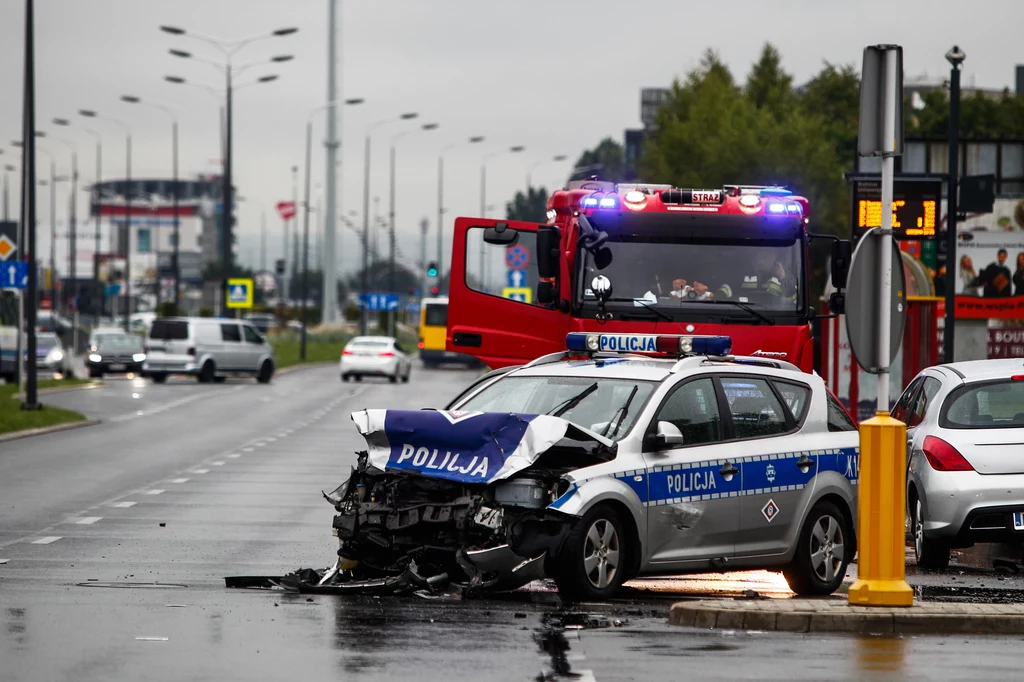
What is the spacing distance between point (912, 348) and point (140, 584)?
1551 centimetres

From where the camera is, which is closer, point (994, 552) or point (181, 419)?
point (994, 552)

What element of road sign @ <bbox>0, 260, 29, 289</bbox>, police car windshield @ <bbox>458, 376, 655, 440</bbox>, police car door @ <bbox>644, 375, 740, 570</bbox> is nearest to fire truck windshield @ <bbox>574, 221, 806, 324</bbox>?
police car windshield @ <bbox>458, 376, 655, 440</bbox>

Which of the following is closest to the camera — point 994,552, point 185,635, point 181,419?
point 185,635

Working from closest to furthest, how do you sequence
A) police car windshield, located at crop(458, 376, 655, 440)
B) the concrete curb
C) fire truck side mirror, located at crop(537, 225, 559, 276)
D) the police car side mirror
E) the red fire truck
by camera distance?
the police car side mirror < police car windshield, located at crop(458, 376, 655, 440) < the red fire truck < fire truck side mirror, located at crop(537, 225, 559, 276) < the concrete curb

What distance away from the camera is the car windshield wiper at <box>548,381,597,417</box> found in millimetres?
12148

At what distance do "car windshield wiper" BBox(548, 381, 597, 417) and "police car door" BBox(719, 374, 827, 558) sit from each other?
88 centimetres

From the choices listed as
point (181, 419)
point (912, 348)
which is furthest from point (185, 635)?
point (181, 419)

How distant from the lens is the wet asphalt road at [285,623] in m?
8.67

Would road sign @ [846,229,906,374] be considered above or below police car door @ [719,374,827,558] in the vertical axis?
above

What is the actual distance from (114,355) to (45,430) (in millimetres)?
30285

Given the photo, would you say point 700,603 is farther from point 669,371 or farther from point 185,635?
point 185,635

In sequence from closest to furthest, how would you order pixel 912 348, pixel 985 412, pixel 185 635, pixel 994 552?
pixel 185 635, pixel 985 412, pixel 994 552, pixel 912 348

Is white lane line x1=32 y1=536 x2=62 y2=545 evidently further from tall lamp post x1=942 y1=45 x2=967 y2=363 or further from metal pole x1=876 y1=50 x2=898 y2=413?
tall lamp post x1=942 y1=45 x2=967 y2=363

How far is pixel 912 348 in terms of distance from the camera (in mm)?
25344
